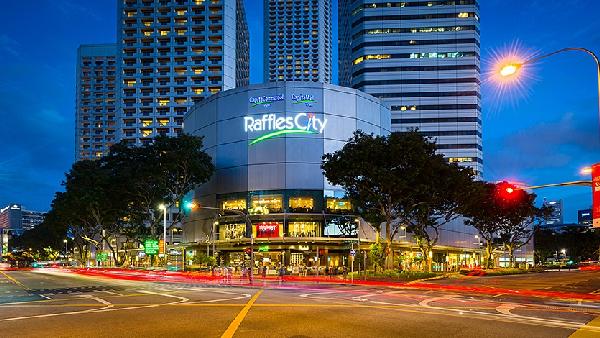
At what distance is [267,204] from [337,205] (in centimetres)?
966

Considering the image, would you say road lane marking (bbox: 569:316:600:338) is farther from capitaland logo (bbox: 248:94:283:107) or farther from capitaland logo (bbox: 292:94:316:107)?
capitaland logo (bbox: 248:94:283:107)

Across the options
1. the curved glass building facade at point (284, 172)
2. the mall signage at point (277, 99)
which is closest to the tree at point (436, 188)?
the curved glass building facade at point (284, 172)

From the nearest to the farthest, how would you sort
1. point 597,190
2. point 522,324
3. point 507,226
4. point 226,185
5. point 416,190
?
point 597,190, point 522,324, point 416,190, point 226,185, point 507,226

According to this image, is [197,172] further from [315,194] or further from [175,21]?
[175,21]

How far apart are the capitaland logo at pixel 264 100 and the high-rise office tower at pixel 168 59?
217 feet

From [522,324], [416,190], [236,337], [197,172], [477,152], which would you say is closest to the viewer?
[236,337]

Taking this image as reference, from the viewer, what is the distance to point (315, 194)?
3049 inches

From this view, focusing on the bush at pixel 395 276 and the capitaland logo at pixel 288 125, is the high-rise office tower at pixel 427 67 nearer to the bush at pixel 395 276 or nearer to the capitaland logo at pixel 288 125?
the capitaland logo at pixel 288 125

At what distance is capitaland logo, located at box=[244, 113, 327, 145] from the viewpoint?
7769 centimetres

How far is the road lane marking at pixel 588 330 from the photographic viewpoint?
14591 millimetres

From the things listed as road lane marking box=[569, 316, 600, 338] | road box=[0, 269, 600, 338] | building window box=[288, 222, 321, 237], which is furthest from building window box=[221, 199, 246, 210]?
road lane marking box=[569, 316, 600, 338]

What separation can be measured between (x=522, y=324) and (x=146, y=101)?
465ft

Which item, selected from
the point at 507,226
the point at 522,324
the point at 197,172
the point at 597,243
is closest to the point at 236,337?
the point at 522,324

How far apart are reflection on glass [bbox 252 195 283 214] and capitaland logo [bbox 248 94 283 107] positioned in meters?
13.2
